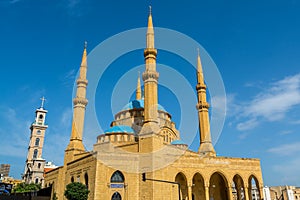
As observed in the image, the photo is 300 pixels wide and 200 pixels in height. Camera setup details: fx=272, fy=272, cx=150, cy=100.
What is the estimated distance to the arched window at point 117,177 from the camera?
88.5 ft

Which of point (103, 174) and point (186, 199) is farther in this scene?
point (186, 199)

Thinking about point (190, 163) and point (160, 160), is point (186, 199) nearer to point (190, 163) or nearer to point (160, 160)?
point (190, 163)

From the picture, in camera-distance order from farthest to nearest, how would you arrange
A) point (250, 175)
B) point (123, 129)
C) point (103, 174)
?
point (123, 129) < point (250, 175) < point (103, 174)

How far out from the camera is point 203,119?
122 ft

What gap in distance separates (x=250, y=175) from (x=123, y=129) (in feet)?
53.8

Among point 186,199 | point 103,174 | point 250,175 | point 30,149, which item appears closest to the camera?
point 103,174

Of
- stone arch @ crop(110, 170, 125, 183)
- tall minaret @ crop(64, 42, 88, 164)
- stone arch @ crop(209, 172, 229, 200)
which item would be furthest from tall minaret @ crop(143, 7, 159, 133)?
stone arch @ crop(209, 172, 229, 200)

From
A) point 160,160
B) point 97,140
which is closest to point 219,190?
point 160,160

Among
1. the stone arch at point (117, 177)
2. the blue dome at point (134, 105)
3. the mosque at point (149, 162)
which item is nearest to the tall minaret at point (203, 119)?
the mosque at point (149, 162)

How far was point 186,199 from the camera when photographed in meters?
29.6

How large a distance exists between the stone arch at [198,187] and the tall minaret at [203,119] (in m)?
3.78

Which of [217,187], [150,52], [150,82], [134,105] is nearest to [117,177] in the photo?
[150,82]

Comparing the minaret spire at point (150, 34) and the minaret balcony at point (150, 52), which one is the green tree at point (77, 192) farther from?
the minaret spire at point (150, 34)

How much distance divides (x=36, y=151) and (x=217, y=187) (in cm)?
4383
